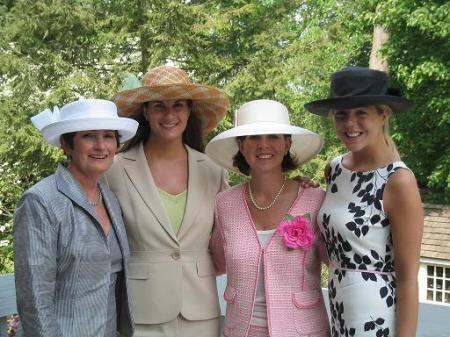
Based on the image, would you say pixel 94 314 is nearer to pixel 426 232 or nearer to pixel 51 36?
pixel 51 36

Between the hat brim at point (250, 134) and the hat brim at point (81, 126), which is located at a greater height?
the hat brim at point (81, 126)

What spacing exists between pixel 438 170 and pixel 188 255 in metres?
11.7

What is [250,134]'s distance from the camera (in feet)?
8.34

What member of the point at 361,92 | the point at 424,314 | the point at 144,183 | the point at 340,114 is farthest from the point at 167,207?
the point at 424,314

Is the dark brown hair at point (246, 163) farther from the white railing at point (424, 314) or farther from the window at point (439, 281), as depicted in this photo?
the window at point (439, 281)

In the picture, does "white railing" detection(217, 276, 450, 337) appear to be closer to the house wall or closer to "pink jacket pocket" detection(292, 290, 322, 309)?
"pink jacket pocket" detection(292, 290, 322, 309)

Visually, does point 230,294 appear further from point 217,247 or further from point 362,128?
point 362,128

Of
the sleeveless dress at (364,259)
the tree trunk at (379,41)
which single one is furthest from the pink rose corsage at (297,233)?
the tree trunk at (379,41)

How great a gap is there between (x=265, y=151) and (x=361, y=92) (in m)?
0.49

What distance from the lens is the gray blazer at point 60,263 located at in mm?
2016

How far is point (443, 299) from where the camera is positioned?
1566 centimetres

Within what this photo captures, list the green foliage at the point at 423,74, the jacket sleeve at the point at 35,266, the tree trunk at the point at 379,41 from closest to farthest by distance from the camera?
1. the jacket sleeve at the point at 35,266
2. the green foliage at the point at 423,74
3. the tree trunk at the point at 379,41

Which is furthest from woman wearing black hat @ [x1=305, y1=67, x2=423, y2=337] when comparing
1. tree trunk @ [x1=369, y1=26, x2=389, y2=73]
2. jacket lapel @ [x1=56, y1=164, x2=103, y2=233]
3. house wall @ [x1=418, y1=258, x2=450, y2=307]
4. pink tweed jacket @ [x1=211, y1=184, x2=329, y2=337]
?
house wall @ [x1=418, y1=258, x2=450, y2=307]

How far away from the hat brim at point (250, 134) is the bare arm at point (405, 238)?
59 centimetres
